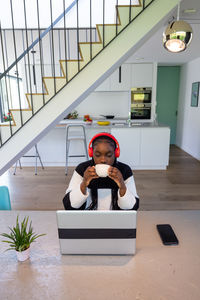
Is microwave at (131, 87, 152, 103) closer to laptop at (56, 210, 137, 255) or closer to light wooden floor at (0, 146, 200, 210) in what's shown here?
light wooden floor at (0, 146, 200, 210)

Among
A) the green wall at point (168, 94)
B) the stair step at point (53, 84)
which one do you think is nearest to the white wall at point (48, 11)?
the green wall at point (168, 94)

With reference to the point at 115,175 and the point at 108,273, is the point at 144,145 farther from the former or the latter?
the point at 108,273

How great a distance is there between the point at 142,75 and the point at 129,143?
89.8 inches

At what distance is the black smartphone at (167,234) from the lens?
3.22 ft

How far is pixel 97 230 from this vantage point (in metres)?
0.84

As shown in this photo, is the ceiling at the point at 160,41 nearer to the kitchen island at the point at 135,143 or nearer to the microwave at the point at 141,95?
the microwave at the point at 141,95

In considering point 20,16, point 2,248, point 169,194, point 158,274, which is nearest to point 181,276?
point 158,274

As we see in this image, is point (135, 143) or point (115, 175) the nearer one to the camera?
point (115, 175)

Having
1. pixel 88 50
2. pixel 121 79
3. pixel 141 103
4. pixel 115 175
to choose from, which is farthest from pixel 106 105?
pixel 115 175

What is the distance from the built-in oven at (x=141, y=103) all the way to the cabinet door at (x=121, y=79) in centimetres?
25

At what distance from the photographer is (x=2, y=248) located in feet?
3.18

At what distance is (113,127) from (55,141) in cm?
131

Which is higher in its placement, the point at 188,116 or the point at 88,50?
the point at 88,50

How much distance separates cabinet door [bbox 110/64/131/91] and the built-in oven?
0.80 ft
